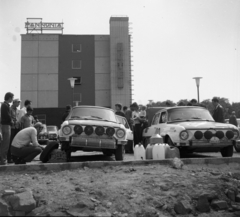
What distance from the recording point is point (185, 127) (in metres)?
8.21

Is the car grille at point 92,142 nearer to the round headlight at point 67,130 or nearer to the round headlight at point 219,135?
the round headlight at point 67,130

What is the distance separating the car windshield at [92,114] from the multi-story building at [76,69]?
105ft

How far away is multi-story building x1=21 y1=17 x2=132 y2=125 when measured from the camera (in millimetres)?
41250

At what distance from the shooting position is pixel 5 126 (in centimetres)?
766

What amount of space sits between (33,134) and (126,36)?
117ft

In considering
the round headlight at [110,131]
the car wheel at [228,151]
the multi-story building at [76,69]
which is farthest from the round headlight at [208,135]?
the multi-story building at [76,69]

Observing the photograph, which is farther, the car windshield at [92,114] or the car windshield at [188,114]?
the car windshield at [188,114]

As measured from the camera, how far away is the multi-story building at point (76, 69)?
41.2 metres

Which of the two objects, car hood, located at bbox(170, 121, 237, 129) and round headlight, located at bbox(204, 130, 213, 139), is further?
car hood, located at bbox(170, 121, 237, 129)

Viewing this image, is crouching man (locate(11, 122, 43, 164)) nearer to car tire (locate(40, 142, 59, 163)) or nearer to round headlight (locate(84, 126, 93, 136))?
car tire (locate(40, 142, 59, 163))

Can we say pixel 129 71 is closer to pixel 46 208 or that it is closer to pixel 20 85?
pixel 20 85

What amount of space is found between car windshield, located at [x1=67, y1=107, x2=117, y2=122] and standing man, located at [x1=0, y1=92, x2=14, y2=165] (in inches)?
64.7

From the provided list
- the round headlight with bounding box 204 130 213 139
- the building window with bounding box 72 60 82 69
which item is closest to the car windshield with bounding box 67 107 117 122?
the round headlight with bounding box 204 130 213 139

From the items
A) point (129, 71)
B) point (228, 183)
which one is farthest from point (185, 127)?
point (129, 71)
